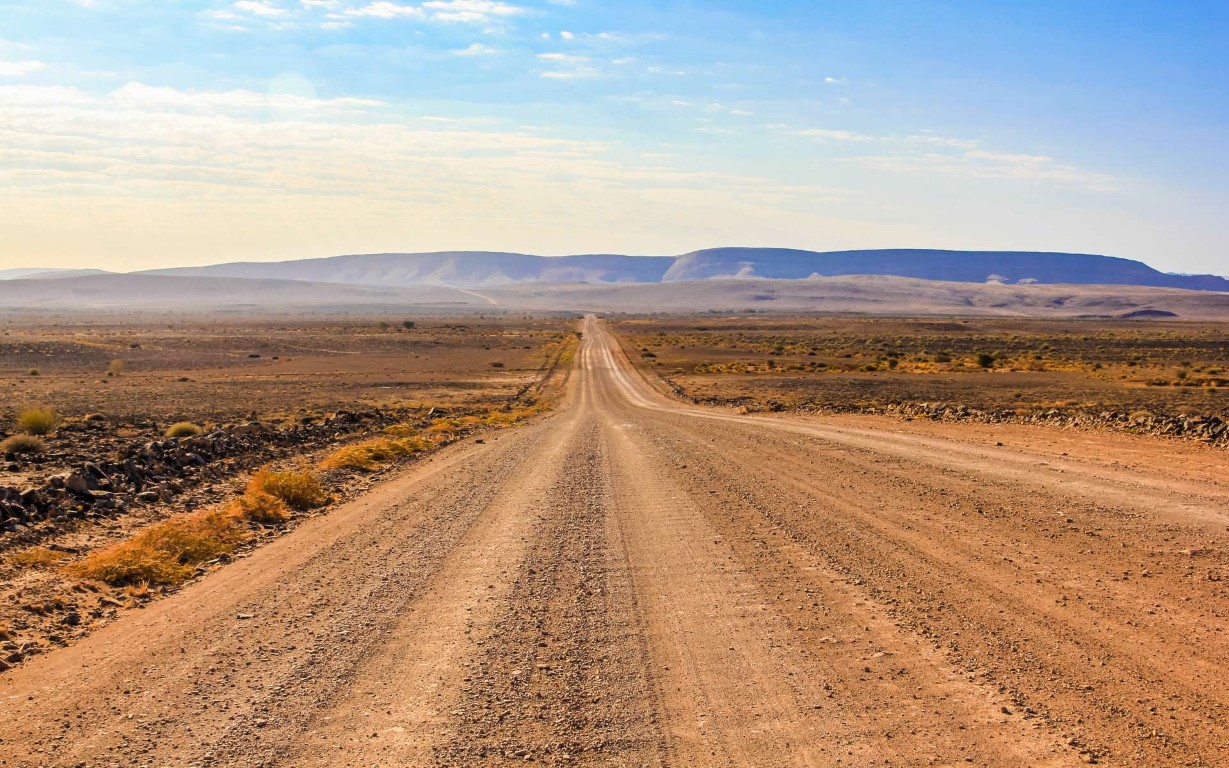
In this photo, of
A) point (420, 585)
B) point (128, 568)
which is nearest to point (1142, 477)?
point (420, 585)

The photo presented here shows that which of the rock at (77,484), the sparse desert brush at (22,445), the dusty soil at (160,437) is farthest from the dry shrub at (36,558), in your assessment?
the sparse desert brush at (22,445)

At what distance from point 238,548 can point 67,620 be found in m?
3.50

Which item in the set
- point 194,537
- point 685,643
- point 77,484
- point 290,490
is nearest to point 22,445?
point 77,484

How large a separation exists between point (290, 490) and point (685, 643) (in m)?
9.95

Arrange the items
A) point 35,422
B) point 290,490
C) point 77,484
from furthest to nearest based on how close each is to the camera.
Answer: point 35,422, point 290,490, point 77,484

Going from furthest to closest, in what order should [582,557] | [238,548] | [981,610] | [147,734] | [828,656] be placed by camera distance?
[238,548], [582,557], [981,610], [828,656], [147,734]

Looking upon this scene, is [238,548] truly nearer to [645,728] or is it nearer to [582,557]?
[582,557]

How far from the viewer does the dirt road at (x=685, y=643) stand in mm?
6469

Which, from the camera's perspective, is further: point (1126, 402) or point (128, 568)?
point (1126, 402)

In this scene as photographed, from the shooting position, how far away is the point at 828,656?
805 centimetres

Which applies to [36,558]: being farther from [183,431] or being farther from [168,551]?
[183,431]

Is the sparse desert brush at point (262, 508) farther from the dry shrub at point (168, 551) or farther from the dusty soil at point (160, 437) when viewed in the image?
the dry shrub at point (168, 551)

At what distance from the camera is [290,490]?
16.2m

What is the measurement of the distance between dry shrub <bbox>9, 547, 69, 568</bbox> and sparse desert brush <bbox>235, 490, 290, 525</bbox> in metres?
3.33
